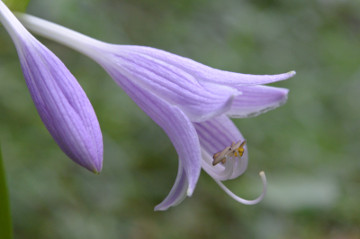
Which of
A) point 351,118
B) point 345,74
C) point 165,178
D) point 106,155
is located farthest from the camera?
point 345,74

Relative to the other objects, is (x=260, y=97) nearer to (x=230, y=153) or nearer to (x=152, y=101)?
(x=230, y=153)

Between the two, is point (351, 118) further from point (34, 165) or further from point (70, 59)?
point (34, 165)

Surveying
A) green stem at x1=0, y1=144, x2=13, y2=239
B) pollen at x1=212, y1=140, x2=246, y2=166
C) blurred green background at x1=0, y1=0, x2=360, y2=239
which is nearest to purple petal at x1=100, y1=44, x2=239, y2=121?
pollen at x1=212, y1=140, x2=246, y2=166

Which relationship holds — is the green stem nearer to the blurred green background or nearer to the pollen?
the pollen

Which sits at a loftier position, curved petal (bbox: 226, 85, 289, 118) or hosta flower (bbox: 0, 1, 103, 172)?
hosta flower (bbox: 0, 1, 103, 172)

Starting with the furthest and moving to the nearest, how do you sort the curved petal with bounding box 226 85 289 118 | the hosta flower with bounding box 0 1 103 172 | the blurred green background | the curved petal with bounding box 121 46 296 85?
the blurred green background < the curved petal with bounding box 226 85 289 118 < the curved petal with bounding box 121 46 296 85 < the hosta flower with bounding box 0 1 103 172

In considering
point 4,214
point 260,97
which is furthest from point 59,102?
point 260,97

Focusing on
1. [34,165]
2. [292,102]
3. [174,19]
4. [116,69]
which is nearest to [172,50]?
[174,19]
